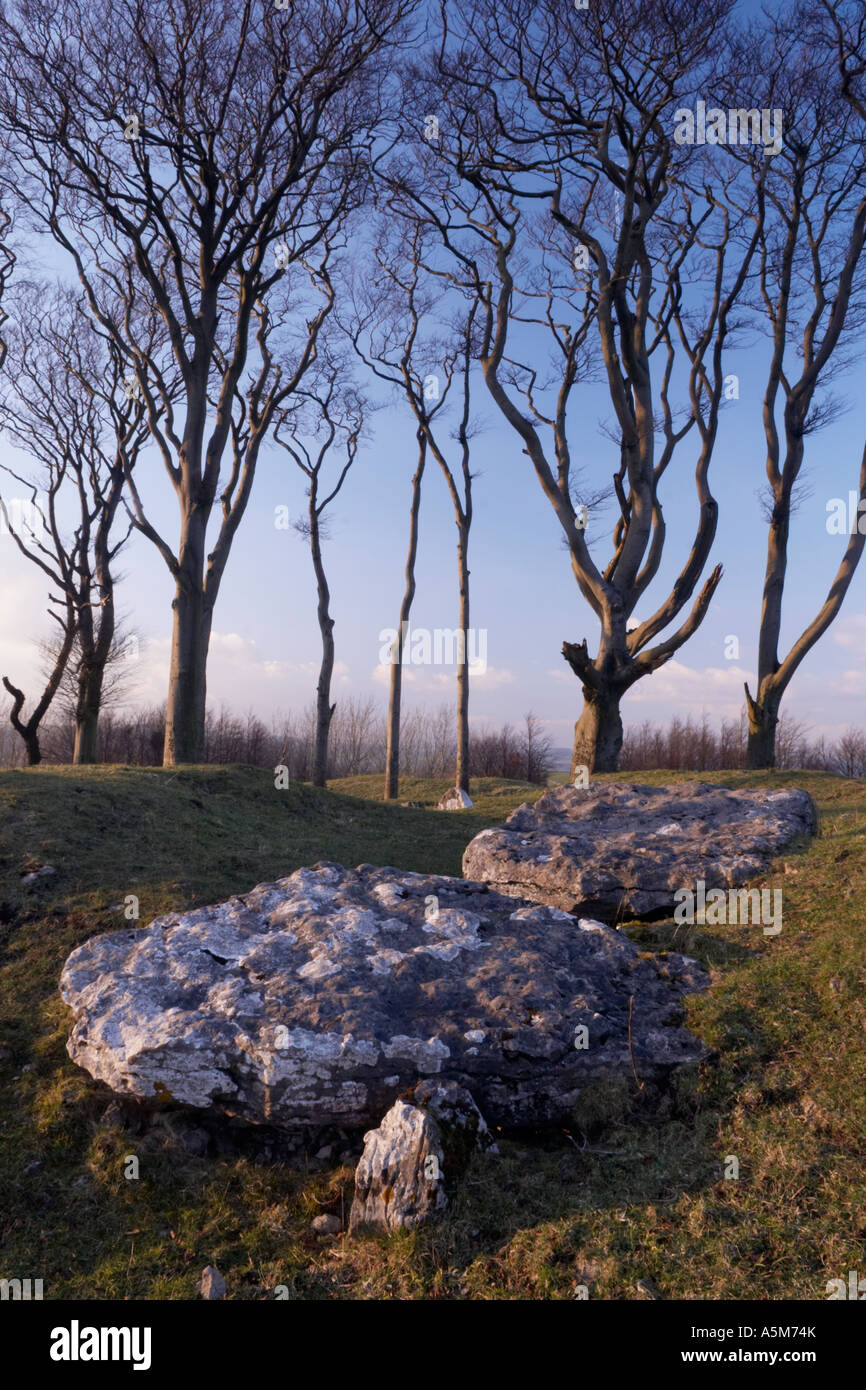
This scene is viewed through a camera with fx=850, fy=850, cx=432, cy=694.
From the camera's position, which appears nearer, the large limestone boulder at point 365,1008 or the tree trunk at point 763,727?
the large limestone boulder at point 365,1008

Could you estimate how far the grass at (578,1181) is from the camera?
134 inches

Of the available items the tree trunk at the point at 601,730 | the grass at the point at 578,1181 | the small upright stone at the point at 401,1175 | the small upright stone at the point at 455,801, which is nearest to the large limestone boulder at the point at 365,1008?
the grass at the point at 578,1181

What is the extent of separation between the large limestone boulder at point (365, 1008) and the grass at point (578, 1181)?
0.83 feet

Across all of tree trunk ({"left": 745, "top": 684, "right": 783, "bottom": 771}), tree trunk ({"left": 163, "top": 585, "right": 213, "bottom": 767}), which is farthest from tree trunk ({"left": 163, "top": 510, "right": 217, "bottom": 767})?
tree trunk ({"left": 745, "top": 684, "right": 783, "bottom": 771})

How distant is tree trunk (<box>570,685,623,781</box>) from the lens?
16.7m

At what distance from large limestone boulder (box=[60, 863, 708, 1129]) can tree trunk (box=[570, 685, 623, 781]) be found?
1093 centimetres

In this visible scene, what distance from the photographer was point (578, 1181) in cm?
397

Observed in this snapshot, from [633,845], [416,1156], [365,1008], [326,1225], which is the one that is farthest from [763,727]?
[326,1225]

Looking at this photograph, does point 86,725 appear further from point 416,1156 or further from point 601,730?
point 416,1156

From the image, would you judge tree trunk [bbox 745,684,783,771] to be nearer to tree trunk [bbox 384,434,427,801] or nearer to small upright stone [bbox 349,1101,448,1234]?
tree trunk [bbox 384,434,427,801]

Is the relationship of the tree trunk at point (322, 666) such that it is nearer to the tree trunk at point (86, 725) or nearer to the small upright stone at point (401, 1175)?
the tree trunk at point (86, 725)

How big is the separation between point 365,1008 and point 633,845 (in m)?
3.60
